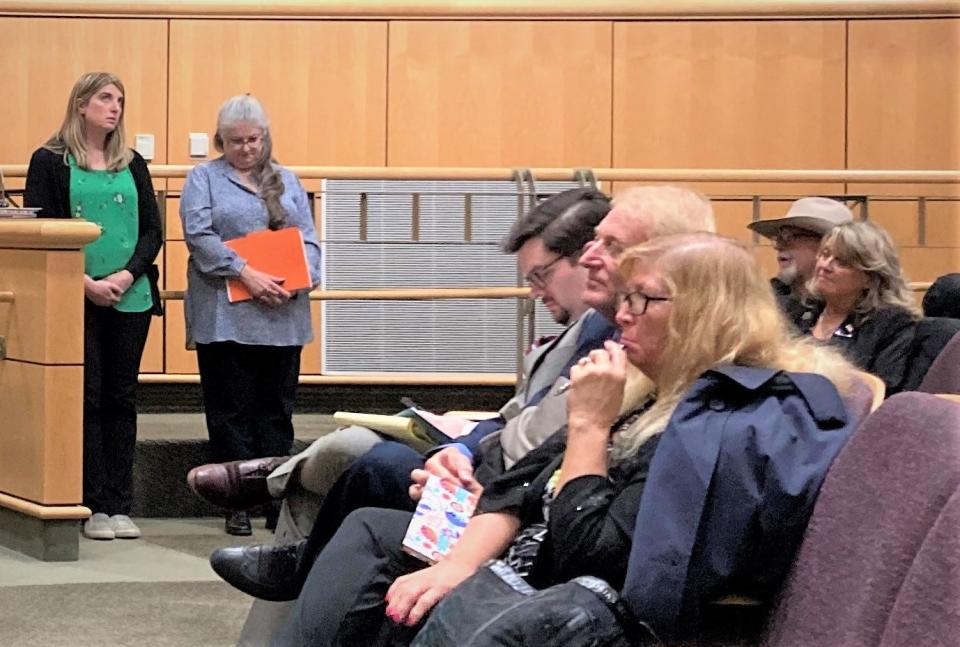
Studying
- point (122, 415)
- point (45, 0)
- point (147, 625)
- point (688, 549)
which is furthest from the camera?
point (45, 0)

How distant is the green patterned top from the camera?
448cm

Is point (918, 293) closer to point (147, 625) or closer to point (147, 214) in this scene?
point (147, 214)

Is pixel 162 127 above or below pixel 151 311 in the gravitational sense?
above

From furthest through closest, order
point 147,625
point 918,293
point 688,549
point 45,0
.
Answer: point 45,0, point 918,293, point 147,625, point 688,549

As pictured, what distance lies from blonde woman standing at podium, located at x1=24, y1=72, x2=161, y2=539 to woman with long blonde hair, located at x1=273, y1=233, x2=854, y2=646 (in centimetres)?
226

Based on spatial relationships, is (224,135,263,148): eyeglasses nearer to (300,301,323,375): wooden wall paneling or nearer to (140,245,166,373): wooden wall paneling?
(300,301,323,375): wooden wall paneling

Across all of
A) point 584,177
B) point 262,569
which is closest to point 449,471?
point 262,569

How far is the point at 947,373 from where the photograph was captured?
8.70 ft

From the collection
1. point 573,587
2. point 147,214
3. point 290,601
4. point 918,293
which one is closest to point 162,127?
point 147,214

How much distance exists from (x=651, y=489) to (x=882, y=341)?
1.89 metres

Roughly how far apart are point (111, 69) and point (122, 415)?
9.37ft

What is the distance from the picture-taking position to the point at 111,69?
6918mm

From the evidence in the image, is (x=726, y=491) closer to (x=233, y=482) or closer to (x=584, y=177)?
(x=233, y=482)

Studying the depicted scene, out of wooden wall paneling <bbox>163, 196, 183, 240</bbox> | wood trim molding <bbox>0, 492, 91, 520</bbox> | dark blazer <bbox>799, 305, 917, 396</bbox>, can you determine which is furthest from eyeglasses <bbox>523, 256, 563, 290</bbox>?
wooden wall paneling <bbox>163, 196, 183, 240</bbox>
